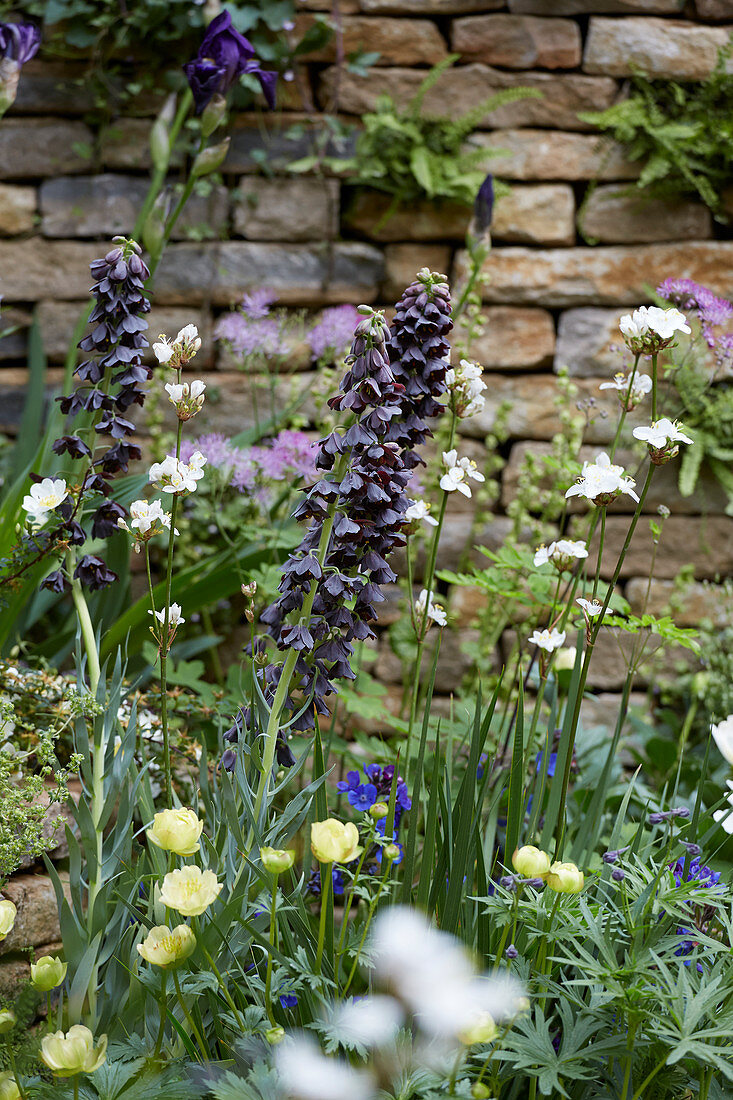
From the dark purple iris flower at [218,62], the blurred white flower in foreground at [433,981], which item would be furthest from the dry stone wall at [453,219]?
the blurred white flower in foreground at [433,981]

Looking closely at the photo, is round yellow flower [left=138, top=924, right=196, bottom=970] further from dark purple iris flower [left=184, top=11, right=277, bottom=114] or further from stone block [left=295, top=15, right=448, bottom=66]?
stone block [left=295, top=15, right=448, bottom=66]

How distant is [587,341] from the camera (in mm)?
2418

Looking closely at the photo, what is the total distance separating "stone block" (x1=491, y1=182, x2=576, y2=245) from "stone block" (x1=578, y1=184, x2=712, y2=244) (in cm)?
5

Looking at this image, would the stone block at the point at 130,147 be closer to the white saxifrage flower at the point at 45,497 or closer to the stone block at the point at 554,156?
the stone block at the point at 554,156

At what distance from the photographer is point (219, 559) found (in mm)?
1764

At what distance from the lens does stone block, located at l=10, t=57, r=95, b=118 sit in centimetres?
230

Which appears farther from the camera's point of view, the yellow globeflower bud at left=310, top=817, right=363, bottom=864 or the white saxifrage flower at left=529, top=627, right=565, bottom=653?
the white saxifrage flower at left=529, top=627, right=565, bottom=653

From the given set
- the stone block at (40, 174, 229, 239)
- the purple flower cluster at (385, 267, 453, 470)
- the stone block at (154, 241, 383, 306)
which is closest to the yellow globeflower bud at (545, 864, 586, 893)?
the purple flower cluster at (385, 267, 453, 470)

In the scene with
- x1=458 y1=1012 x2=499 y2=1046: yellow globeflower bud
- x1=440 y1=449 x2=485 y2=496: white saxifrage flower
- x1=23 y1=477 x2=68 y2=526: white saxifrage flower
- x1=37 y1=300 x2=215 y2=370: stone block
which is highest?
x1=440 y1=449 x2=485 y2=496: white saxifrage flower

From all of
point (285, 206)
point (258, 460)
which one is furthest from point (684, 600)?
point (285, 206)

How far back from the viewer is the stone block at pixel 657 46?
234cm

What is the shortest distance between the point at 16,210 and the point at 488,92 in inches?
56.4

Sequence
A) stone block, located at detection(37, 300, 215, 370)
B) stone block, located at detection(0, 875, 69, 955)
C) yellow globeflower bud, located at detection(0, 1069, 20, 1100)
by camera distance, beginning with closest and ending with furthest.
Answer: yellow globeflower bud, located at detection(0, 1069, 20, 1100) → stone block, located at detection(0, 875, 69, 955) → stone block, located at detection(37, 300, 215, 370)

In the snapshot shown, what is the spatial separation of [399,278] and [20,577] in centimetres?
160
